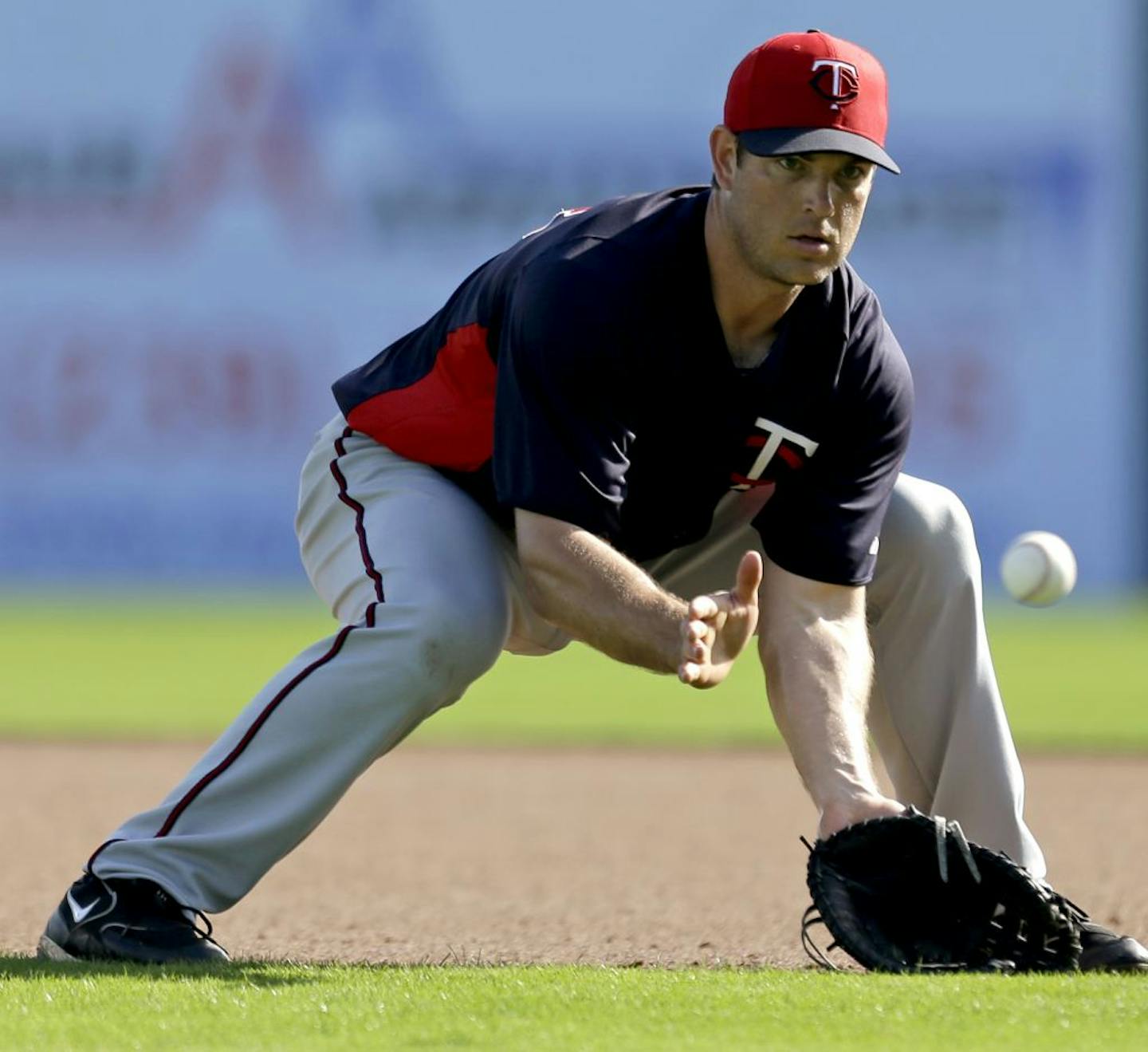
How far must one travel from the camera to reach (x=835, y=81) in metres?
3.16

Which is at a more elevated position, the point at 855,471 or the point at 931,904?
the point at 855,471

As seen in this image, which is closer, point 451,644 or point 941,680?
point 451,644

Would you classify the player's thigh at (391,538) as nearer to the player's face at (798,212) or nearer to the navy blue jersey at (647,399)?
the navy blue jersey at (647,399)

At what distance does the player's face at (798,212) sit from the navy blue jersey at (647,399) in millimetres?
137

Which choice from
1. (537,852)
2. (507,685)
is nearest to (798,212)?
(537,852)

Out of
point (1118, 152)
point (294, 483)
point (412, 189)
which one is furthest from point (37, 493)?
point (1118, 152)

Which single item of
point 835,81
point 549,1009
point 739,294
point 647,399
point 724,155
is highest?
point 835,81

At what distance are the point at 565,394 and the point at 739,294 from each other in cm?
35

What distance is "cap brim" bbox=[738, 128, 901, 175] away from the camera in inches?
123

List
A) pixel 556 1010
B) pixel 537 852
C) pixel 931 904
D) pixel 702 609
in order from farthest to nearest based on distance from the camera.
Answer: pixel 537 852, pixel 931 904, pixel 702 609, pixel 556 1010

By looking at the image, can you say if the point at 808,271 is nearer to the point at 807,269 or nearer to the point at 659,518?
the point at 807,269

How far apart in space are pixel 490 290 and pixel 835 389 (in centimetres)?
62

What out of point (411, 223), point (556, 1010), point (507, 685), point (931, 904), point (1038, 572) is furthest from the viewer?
point (411, 223)

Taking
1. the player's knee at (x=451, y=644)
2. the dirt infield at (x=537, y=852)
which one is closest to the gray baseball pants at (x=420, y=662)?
the player's knee at (x=451, y=644)
